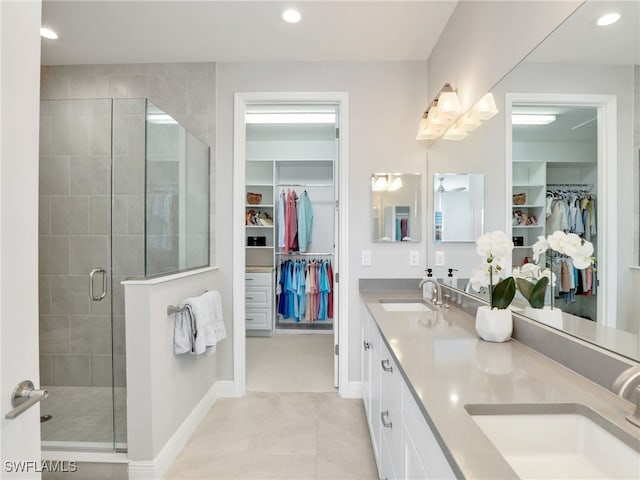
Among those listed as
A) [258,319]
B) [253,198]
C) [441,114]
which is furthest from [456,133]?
[258,319]

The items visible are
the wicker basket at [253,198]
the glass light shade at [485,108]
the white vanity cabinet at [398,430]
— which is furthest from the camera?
the wicker basket at [253,198]

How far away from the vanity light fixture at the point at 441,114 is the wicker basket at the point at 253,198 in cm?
276

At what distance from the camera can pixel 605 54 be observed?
0.99 meters

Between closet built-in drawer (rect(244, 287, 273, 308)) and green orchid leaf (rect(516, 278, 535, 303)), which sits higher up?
green orchid leaf (rect(516, 278, 535, 303))

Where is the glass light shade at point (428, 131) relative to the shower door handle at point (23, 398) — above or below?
above

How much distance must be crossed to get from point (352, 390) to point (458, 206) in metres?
1.68

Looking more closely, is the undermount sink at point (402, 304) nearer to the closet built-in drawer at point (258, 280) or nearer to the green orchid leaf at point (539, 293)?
the green orchid leaf at point (539, 293)

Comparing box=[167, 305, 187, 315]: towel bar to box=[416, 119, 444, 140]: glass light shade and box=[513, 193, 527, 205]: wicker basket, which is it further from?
box=[416, 119, 444, 140]: glass light shade

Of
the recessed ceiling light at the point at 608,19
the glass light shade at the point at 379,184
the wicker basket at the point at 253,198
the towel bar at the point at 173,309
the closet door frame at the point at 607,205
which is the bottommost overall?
the towel bar at the point at 173,309

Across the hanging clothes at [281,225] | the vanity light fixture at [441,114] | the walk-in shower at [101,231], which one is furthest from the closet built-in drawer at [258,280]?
the vanity light fixture at [441,114]

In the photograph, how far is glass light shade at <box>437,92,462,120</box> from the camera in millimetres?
2027

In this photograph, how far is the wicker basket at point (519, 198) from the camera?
4.44 ft

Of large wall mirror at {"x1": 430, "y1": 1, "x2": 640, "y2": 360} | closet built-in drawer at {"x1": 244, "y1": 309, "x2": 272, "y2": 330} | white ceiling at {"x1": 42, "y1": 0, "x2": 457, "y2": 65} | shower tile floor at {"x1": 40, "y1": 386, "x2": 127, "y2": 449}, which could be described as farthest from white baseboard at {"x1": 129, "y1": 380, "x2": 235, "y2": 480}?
white ceiling at {"x1": 42, "y1": 0, "x2": 457, "y2": 65}

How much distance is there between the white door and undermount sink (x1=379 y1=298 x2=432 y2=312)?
6.22 ft
